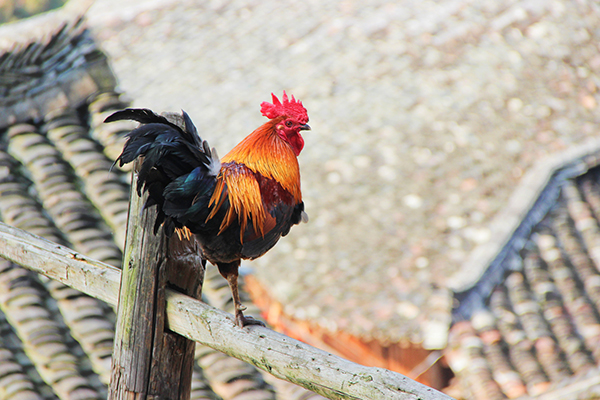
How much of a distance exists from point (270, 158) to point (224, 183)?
0.16 m

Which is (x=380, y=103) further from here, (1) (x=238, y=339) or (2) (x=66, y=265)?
(1) (x=238, y=339)

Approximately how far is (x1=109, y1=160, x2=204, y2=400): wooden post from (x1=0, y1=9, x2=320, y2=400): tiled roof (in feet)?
1.96

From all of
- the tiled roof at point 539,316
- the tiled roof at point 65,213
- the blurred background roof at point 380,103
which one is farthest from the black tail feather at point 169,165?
the blurred background roof at point 380,103

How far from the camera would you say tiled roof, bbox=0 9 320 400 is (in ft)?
7.08

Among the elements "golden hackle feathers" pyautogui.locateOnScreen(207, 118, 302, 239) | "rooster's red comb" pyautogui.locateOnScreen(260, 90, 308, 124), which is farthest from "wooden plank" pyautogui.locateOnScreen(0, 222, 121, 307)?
"rooster's red comb" pyautogui.locateOnScreen(260, 90, 308, 124)

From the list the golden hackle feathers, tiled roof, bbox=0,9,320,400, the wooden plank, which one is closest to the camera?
the golden hackle feathers

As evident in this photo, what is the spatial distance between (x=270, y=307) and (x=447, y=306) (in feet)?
7.80

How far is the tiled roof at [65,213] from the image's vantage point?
2.16 m

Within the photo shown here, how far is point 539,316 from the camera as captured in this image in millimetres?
4848

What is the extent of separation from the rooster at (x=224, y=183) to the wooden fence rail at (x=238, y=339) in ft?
0.26

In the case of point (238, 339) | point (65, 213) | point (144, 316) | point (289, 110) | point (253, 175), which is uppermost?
point (65, 213)

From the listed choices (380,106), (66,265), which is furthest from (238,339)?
(380,106)

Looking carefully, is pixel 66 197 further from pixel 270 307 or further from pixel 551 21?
pixel 551 21

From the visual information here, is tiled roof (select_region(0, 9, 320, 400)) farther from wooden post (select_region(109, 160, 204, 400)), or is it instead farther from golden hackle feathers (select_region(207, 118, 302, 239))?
golden hackle feathers (select_region(207, 118, 302, 239))
